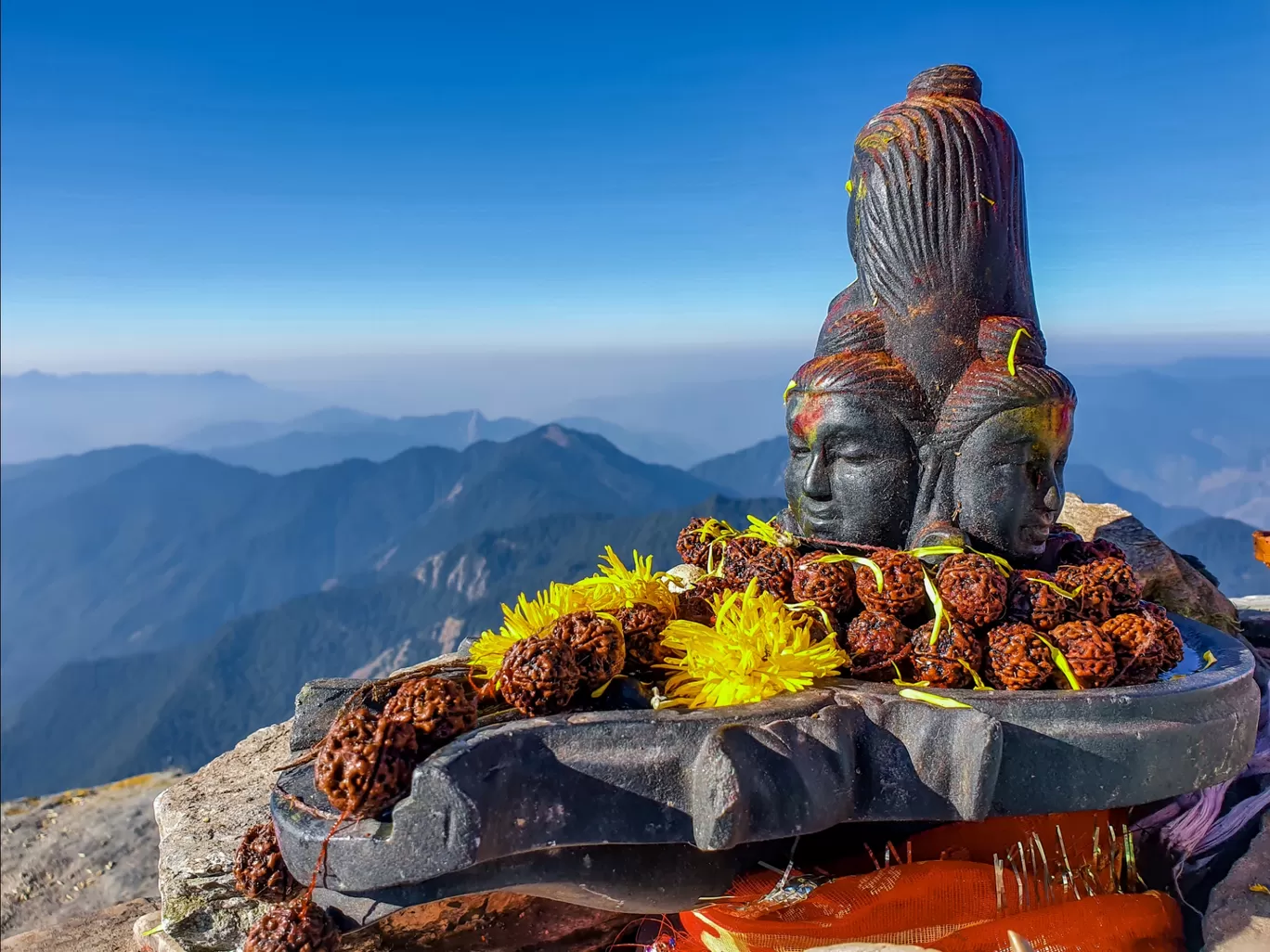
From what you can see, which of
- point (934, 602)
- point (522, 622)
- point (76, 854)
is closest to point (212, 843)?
point (522, 622)

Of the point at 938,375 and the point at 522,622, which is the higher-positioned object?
the point at 938,375

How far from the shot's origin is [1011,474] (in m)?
3.12

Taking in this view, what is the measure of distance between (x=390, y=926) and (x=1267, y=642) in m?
4.75

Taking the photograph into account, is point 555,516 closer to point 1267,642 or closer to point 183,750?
point 183,750

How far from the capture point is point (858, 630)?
2.65m

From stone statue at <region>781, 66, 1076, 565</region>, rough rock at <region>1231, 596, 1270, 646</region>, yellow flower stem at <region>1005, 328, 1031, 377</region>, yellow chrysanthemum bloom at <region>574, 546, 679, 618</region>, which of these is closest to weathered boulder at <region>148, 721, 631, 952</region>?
yellow chrysanthemum bloom at <region>574, 546, 679, 618</region>

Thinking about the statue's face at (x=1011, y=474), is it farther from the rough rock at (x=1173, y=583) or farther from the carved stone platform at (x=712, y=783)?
the rough rock at (x=1173, y=583)

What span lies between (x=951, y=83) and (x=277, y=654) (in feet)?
118

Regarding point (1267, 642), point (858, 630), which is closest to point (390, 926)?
point (858, 630)

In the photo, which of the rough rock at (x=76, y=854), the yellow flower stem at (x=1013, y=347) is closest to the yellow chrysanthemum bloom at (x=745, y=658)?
the yellow flower stem at (x=1013, y=347)

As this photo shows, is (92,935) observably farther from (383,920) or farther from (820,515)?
(820,515)

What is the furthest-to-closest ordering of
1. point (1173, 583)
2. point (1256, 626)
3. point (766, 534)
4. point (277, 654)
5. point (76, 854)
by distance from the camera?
point (277, 654) → point (76, 854) → point (1256, 626) → point (1173, 583) → point (766, 534)

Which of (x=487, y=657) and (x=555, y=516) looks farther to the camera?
(x=555, y=516)

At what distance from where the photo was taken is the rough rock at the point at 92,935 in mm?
4262
